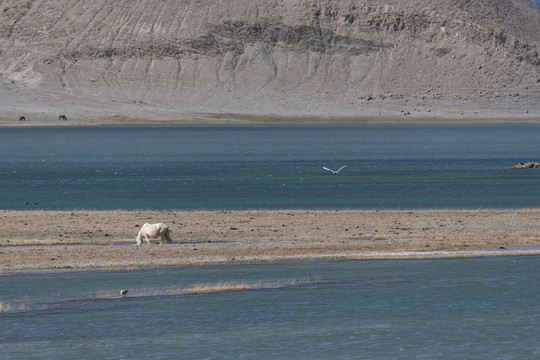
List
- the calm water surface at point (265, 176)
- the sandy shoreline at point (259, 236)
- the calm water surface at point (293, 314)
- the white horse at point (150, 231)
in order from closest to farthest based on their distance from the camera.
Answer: the calm water surface at point (293, 314)
the sandy shoreline at point (259, 236)
the white horse at point (150, 231)
the calm water surface at point (265, 176)

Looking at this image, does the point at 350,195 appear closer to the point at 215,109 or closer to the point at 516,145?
the point at 516,145

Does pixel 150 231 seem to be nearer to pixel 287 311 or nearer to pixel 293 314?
pixel 287 311

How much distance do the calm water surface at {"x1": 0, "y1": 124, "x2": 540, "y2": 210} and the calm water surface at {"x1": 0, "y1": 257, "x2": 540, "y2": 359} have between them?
52.4 ft

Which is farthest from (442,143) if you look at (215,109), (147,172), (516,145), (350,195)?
(215,109)

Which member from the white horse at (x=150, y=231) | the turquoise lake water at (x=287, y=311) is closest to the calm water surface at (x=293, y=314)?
the turquoise lake water at (x=287, y=311)

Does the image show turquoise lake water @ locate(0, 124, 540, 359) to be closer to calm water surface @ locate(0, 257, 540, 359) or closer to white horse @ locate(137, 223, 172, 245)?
calm water surface @ locate(0, 257, 540, 359)

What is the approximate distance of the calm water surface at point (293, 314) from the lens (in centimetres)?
1709

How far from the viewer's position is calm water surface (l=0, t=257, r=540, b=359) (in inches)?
673

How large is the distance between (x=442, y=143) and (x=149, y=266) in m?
88.4

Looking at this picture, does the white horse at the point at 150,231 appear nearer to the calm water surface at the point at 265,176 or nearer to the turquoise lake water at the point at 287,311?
the turquoise lake water at the point at 287,311

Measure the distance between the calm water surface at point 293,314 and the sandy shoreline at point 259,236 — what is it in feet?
3.59

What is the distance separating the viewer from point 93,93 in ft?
623

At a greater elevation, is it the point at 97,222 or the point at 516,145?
the point at 97,222

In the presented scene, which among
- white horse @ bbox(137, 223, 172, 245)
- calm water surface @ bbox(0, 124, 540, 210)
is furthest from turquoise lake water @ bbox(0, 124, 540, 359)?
white horse @ bbox(137, 223, 172, 245)
